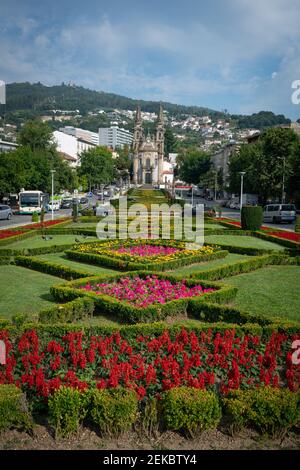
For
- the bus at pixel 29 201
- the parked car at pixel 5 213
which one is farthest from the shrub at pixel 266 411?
the bus at pixel 29 201

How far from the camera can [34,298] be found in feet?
42.8

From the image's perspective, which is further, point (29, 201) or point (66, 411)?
point (29, 201)

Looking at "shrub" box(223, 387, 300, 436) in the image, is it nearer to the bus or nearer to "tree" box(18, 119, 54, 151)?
the bus

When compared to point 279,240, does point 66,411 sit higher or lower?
lower

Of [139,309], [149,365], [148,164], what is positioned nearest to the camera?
[149,365]

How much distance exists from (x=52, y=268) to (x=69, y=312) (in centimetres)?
577

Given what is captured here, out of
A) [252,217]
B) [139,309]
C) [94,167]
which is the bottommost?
[139,309]

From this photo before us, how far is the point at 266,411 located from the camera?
250 inches

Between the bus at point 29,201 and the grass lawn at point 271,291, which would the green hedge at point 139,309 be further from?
the bus at point 29,201

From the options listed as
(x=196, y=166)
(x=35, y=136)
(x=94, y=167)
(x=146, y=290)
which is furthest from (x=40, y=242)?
(x=196, y=166)

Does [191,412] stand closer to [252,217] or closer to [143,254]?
[143,254]

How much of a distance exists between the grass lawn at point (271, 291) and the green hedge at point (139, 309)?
77 centimetres

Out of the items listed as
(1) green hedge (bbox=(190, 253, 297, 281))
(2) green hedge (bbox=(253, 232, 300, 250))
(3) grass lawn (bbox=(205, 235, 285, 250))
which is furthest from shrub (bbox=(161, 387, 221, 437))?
(3) grass lawn (bbox=(205, 235, 285, 250))

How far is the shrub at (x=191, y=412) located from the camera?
624 centimetres
